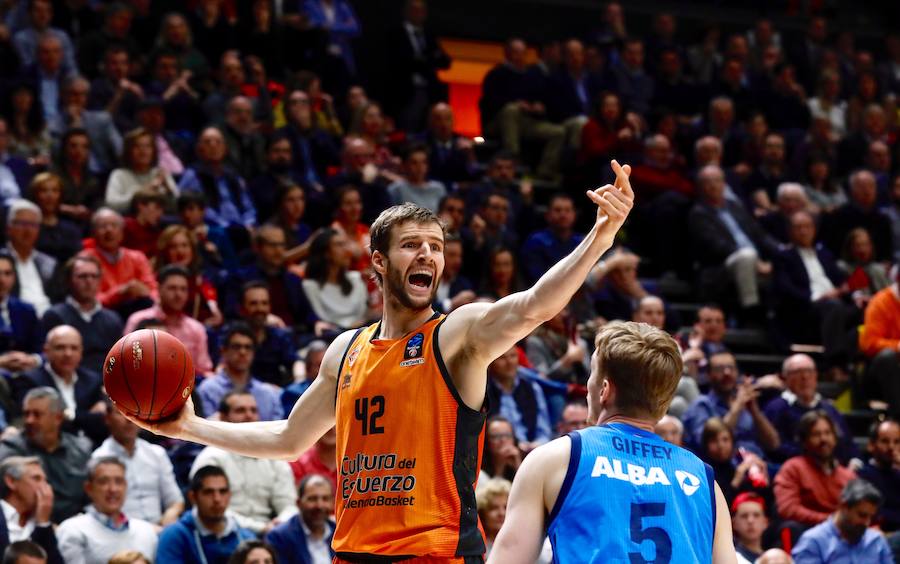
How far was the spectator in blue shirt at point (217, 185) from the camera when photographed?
12.1m

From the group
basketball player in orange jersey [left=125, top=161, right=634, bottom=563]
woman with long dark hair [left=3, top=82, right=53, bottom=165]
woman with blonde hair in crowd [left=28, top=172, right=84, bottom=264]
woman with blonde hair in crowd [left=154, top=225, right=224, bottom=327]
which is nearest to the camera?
basketball player in orange jersey [left=125, top=161, right=634, bottom=563]

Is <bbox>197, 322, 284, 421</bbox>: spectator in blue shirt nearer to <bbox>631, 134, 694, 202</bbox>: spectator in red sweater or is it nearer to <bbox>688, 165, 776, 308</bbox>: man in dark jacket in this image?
<bbox>688, 165, 776, 308</bbox>: man in dark jacket

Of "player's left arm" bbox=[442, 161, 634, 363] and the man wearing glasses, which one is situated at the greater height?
"player's left arm" bbox=[442, 161, 634, 363]

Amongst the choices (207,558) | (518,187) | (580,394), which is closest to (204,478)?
(207,558)

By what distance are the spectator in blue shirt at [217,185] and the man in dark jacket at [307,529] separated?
3.85 meters

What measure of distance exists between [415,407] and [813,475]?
671 cm

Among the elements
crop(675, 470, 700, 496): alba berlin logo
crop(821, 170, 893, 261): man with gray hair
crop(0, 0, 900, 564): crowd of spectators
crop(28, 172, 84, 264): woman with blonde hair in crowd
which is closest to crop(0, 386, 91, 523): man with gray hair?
crop(0, 0, 900, 564): crowd of spectators

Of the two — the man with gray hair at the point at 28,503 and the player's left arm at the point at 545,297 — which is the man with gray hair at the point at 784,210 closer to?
the man with gray hair at the point at 28,503

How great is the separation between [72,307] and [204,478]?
2.24 m

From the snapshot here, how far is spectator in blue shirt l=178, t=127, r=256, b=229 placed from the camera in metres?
12.1

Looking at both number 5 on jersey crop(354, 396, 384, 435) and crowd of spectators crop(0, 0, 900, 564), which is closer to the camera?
number 5 on jersey crop(354, 396, 384, 435)

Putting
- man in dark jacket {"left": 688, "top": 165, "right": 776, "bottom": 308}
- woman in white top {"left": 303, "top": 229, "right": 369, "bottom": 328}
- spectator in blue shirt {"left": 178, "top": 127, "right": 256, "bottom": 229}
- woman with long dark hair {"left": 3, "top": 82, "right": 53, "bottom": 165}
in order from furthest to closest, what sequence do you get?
man in dark jacket {"left": 688, "top": 165, "right": 776, "bottom": 308} < spectator in blue shirt {"left": 178, "top": 127, "right": 256, "bottom": 229} < woman with long dark hair {"left": 3, "top": 82, "right": 53, "bottom": 165} < woman in white top {"left": 303, "top": 229, "right": 369, "bottom": 328}

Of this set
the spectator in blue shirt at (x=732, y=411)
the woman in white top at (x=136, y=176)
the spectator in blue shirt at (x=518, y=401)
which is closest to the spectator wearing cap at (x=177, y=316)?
the woman in white top at (x=136, y=176)

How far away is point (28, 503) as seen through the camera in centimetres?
819
